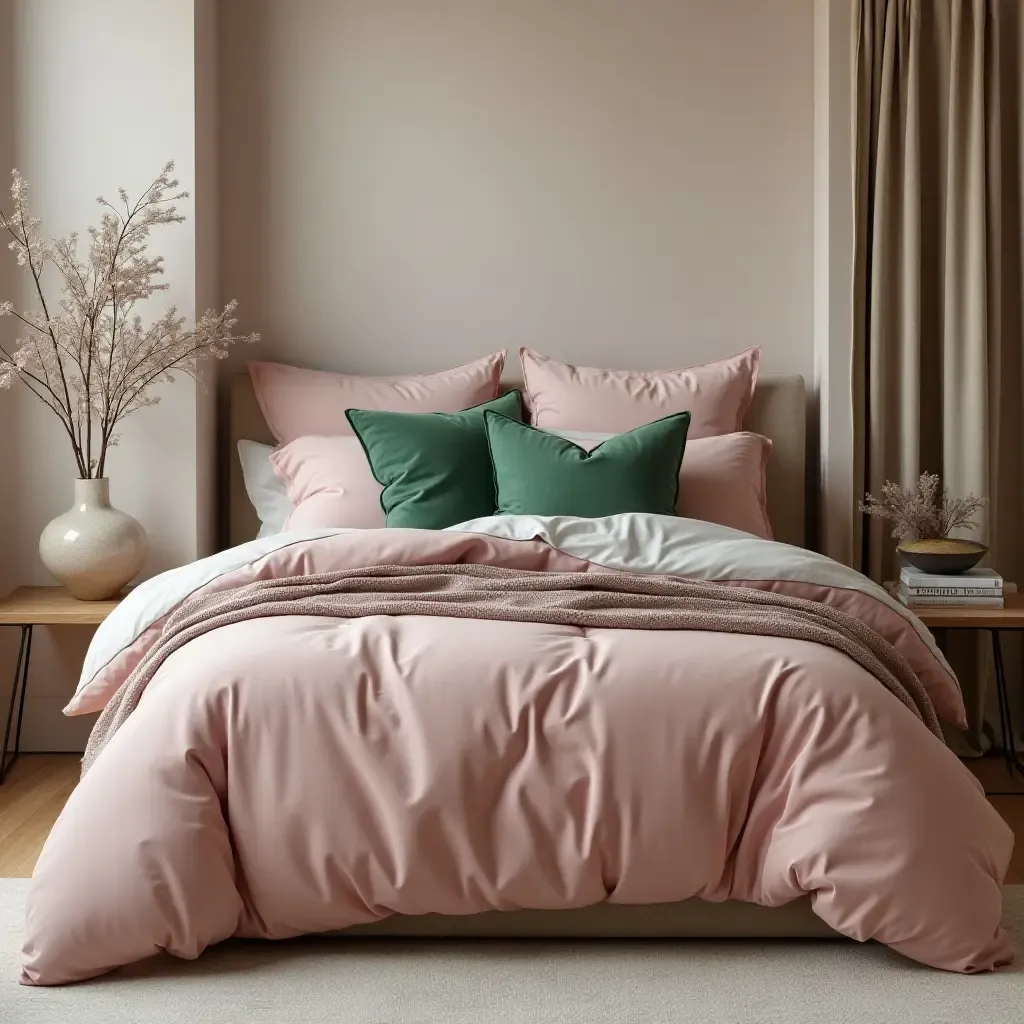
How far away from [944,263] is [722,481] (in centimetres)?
103

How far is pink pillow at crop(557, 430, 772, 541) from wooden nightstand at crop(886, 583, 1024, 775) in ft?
1.64

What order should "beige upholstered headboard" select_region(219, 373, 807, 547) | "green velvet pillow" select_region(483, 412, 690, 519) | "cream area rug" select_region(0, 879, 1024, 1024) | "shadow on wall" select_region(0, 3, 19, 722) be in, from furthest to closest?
"beige upholstered headboard" select_region(219, 373, 807, 547) → "shadow on wall" select_region(0, 3, 19, 722) → "green velvet pillow" select_region(483, 412, 690, 519) → "cream area rug" select_region(0, 879, 1024, 1024)

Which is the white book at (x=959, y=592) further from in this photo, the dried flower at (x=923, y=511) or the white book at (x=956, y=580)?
the dried flower at (x=923, y=511)

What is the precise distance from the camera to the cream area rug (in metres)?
1.98

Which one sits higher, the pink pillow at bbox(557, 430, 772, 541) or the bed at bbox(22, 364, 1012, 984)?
the pink pillow at bbox(557, 430, 772, 541)

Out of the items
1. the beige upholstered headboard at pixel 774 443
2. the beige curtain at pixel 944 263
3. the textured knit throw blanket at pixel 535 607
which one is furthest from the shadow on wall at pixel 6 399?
the beige curtain at pixel 944 263

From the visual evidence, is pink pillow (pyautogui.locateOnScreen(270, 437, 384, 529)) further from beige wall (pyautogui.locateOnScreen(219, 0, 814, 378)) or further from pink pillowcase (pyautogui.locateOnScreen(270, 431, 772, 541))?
beige wall (pyautogui.locateOnScreen(219, 0, 814, 378))

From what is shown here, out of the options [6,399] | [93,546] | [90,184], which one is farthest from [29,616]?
[90,184]

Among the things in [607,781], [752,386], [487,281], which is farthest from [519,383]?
[607,781]

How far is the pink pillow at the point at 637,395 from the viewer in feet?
12.5

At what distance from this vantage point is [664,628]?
7.70 ft

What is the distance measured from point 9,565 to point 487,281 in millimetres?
1796

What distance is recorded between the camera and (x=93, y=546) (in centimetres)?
349

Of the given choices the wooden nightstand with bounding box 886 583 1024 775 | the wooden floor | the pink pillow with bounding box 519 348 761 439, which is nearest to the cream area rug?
the wooden floor
